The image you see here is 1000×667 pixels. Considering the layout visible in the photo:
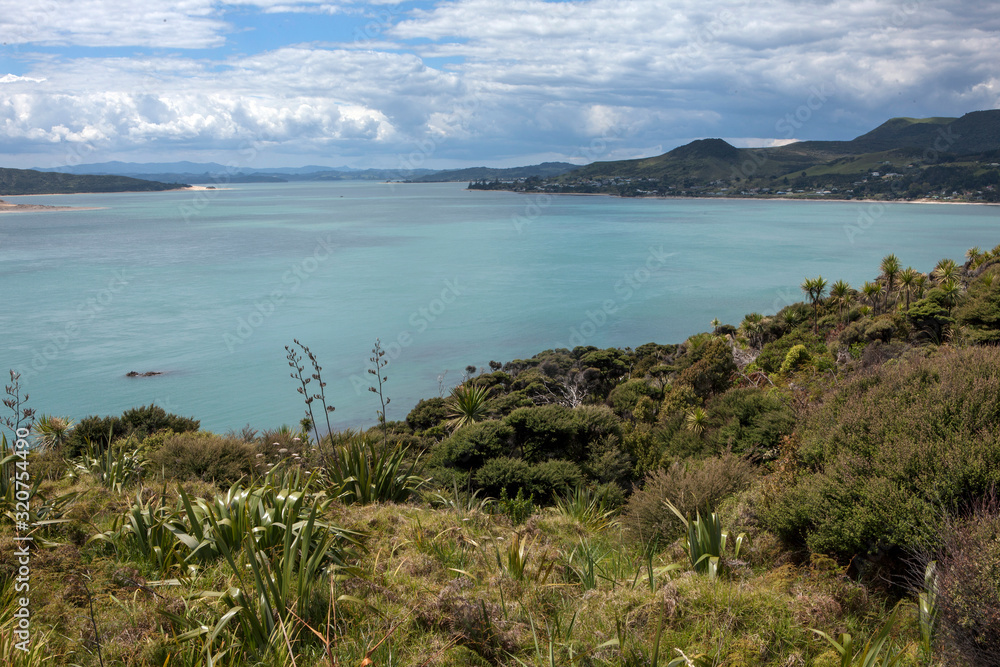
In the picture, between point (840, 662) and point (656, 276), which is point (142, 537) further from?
point (656, 276)

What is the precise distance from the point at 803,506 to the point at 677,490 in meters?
1.48

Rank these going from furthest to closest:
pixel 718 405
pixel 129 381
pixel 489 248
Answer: pixel 489 248, pixel 129 381, pixel 718 405

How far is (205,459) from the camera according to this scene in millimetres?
9422

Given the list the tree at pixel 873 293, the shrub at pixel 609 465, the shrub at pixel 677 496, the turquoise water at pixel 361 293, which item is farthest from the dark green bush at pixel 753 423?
the tree at pixel 873 293

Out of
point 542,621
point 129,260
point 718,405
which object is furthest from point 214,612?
point 129,260

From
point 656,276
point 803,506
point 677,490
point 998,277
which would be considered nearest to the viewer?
point 803,506

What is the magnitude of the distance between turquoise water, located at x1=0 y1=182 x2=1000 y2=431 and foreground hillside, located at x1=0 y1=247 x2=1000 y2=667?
1801 centimetres

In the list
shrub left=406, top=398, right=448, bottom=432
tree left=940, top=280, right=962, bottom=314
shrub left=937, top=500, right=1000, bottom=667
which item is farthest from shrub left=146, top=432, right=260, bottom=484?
tree left=940, top=280, right=962, bottom=314

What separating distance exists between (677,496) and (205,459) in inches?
278

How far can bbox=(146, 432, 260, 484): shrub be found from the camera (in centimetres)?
906

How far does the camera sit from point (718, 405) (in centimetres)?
1470

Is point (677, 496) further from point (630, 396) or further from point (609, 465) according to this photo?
point (630, 396)

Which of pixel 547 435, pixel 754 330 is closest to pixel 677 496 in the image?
pixel 547 435

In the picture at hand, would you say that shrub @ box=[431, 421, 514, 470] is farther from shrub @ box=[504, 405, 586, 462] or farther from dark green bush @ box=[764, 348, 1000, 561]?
dark green bush @ box=[764, 348, 1000, 561]
